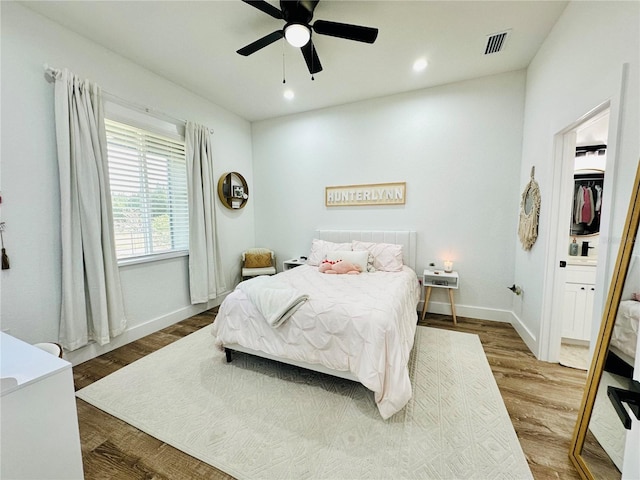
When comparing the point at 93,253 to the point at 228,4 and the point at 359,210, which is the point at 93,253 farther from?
the point at 359,210

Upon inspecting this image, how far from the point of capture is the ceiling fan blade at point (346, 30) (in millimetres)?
1939

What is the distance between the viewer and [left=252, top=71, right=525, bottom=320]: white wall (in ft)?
10.8

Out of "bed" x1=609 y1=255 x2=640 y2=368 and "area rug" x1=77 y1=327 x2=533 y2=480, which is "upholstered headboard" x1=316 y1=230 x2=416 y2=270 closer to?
"area rug" x1=77 y1=327 x2=533 y2=480

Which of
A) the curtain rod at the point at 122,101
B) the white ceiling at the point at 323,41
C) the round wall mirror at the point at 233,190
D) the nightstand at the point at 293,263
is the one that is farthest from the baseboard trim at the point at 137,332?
the white ceiling at the point at 323,41

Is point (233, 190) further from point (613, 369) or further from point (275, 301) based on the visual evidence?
point (613, 369)

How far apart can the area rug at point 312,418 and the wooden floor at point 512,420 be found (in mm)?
63

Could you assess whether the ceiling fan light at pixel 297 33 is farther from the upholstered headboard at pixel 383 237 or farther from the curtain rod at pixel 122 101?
the upholstered headboard at pixel 383 237

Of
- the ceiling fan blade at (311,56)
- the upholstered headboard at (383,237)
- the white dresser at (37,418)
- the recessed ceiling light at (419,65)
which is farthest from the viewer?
the upholstered headboard at (383,237)

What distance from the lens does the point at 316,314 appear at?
6.50 feet

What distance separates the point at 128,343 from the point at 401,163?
410 cm

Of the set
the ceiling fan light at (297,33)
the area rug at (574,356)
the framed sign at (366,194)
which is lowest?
the area rug at (574,356)

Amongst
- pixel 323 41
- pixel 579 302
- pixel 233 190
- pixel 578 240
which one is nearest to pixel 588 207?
pixel 578 240

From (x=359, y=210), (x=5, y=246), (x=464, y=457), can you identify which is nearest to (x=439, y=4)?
(x=359, y=210)

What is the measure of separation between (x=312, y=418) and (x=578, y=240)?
3.60 m
